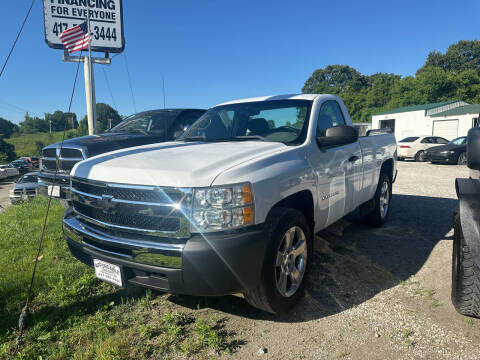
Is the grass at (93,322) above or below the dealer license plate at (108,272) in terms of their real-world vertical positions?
below

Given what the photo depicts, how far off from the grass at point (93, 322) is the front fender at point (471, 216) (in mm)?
1679

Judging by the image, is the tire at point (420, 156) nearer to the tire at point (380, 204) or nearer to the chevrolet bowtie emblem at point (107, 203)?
the tire at point (380, 204)

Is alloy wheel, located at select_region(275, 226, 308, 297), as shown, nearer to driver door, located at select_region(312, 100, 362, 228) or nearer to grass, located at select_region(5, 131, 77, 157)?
driver door, located at select_region(312, 100, 362, 228)

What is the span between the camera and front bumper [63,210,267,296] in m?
2.02

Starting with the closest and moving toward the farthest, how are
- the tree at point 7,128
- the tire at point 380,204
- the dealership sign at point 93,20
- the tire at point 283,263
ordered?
the tire at point 283,263
the tire at point 380,204
the dealership sign at point 93,20
the tree at point 7,128

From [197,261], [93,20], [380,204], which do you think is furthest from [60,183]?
[93,20]

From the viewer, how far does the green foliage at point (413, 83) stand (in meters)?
39.3

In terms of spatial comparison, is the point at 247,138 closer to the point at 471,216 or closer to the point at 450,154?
the point at 471,216

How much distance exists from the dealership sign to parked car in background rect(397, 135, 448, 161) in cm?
1593

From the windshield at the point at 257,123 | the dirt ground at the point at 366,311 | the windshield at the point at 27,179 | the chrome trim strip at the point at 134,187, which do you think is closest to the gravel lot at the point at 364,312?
the dirt ground at the point at 366,311

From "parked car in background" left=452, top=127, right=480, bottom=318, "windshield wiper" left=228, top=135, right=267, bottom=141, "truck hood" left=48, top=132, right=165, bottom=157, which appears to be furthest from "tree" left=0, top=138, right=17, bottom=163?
"parked car in background" left=452, top=127, right=480, bottom=318

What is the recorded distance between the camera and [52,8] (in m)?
13.5

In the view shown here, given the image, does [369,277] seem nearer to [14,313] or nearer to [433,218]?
[433,218]

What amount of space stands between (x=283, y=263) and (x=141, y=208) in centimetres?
119
